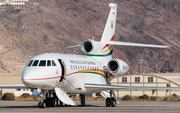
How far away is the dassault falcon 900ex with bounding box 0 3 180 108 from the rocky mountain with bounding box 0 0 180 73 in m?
92.3

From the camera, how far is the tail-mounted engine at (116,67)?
107 feet

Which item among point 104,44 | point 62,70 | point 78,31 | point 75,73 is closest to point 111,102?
point 75,73

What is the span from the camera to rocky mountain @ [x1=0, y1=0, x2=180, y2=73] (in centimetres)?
13975

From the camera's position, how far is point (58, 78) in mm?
27219

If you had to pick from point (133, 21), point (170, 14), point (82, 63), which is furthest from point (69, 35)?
point (82, 63)

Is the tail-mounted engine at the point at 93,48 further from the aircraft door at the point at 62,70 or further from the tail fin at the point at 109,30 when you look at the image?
the aircraft door at the point at 62,70

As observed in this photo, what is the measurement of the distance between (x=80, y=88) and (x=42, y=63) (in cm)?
513

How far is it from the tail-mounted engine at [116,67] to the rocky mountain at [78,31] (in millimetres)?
93726

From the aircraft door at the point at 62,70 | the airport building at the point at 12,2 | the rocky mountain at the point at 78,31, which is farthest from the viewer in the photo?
the airport building at the point at 12,2

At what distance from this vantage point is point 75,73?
1163 inches

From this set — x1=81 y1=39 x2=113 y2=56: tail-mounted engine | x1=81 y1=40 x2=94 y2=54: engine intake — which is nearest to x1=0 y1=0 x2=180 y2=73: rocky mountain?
x1=81 y1=39 x2=113 y2=56: tail-mounted engine

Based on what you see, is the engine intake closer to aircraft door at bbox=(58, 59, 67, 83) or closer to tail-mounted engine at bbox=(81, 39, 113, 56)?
tail-mounted engine at bbox=(81, 39, 113, 56)

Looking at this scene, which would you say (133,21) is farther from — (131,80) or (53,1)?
(131,80)

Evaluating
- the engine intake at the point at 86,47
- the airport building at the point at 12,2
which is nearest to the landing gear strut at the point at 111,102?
the engine intake at the point at 86,47
